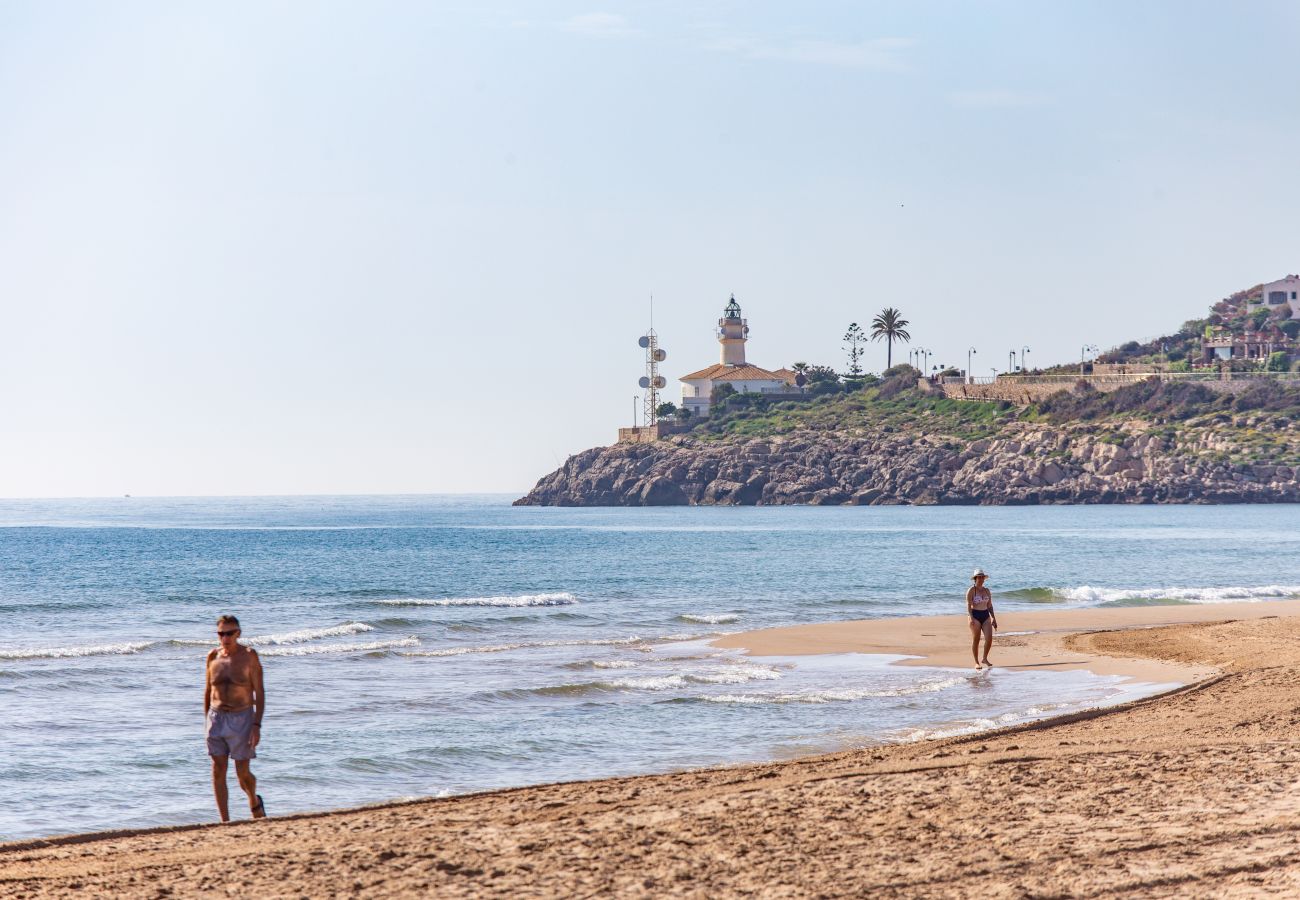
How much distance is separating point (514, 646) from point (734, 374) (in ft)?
486

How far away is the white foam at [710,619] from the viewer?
33787mm

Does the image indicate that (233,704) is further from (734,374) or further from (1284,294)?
(1284,294)

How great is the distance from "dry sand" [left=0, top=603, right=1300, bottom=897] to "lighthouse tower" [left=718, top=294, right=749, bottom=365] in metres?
167

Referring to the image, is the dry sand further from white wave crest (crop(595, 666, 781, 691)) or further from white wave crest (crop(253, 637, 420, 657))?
white wave crest (crop(253, 637, 420, 657))

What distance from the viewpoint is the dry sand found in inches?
333

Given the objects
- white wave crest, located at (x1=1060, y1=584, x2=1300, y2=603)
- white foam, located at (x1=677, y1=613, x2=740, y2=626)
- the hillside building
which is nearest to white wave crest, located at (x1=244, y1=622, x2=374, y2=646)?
white foam, located at (x1=677, y1=613, x2=740, y2=626)

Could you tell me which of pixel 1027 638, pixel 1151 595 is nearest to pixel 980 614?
pixel 1027 638

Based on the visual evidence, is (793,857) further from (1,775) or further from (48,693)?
(48,693)

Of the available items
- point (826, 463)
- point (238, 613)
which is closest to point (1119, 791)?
point (238, 613)

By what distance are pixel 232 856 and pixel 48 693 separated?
13735 millimetres

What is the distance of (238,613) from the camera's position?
39281 mm

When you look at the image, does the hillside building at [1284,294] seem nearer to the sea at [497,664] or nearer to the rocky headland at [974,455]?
the rocky headland at [974,455]

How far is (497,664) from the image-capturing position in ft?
83.9

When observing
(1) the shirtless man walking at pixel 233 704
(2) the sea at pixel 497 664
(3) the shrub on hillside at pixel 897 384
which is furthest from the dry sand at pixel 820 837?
(3) the shrub on hillside at pixel 897 384
